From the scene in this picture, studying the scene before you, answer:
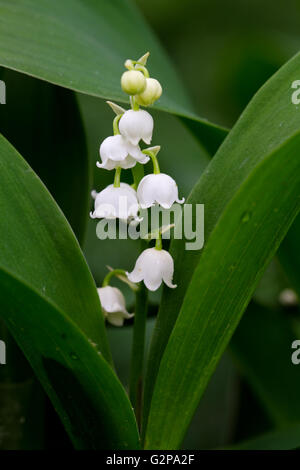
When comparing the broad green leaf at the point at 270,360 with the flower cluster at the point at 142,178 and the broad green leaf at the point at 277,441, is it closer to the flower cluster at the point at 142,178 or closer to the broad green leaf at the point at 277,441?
the broad green leaf at the point at 277,441

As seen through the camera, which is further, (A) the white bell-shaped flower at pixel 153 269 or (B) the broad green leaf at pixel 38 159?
(B) the broad green leaf at pixel 38 159

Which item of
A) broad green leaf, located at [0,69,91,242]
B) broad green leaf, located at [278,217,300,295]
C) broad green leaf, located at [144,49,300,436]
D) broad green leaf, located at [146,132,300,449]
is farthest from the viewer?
broad green leaf, located at [0,69,91,242]

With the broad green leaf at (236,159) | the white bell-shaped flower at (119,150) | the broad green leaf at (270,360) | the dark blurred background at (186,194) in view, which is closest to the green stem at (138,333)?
the broad green leaf at (236,159)

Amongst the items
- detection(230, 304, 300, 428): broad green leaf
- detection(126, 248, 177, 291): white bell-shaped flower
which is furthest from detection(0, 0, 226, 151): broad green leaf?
detection(230, 304, 300, 428): broad green leaf

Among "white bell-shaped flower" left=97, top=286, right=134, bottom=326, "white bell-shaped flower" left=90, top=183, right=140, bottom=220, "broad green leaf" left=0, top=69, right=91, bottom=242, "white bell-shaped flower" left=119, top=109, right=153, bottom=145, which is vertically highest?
"broad green leaf" left=0, top=69, right=91, bottom=242

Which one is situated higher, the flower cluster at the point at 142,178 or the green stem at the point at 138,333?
the flower cluster at the point at 142,178

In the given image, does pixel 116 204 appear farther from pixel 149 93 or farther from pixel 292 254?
pixel 292 254

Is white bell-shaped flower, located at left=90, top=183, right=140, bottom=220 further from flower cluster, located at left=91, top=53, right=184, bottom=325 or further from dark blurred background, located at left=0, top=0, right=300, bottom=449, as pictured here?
dark blurred background, located at left=0, top=0, right=300, bottom=449
